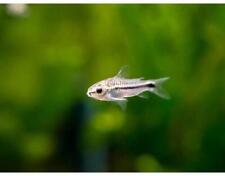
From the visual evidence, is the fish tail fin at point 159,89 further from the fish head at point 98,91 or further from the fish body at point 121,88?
the fish head at point 98,91

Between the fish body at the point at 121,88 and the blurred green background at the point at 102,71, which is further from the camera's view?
the blurred green background at the point at 102,71

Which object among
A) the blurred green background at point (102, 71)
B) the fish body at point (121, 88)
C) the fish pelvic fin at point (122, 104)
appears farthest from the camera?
the blurred green background at point (102, 71)

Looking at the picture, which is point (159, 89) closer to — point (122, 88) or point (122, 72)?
point (122, 72)

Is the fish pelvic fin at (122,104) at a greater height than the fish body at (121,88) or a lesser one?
lesser

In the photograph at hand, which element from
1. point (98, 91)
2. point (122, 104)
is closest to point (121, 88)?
point (98, 91)

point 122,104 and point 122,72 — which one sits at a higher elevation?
point 122,72

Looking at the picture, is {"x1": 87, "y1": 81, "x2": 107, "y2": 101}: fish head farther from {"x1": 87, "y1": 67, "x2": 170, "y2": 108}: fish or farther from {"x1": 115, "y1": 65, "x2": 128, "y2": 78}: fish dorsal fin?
{"x1": 115, "y1": 65, "x2": 128, "y2": 78}: fish dorsal fin

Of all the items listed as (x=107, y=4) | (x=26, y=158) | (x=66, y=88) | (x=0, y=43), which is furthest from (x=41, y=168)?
(x=107, y=4)

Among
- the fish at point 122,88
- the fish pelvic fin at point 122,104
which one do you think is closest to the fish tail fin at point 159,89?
the fish at point 122,88
